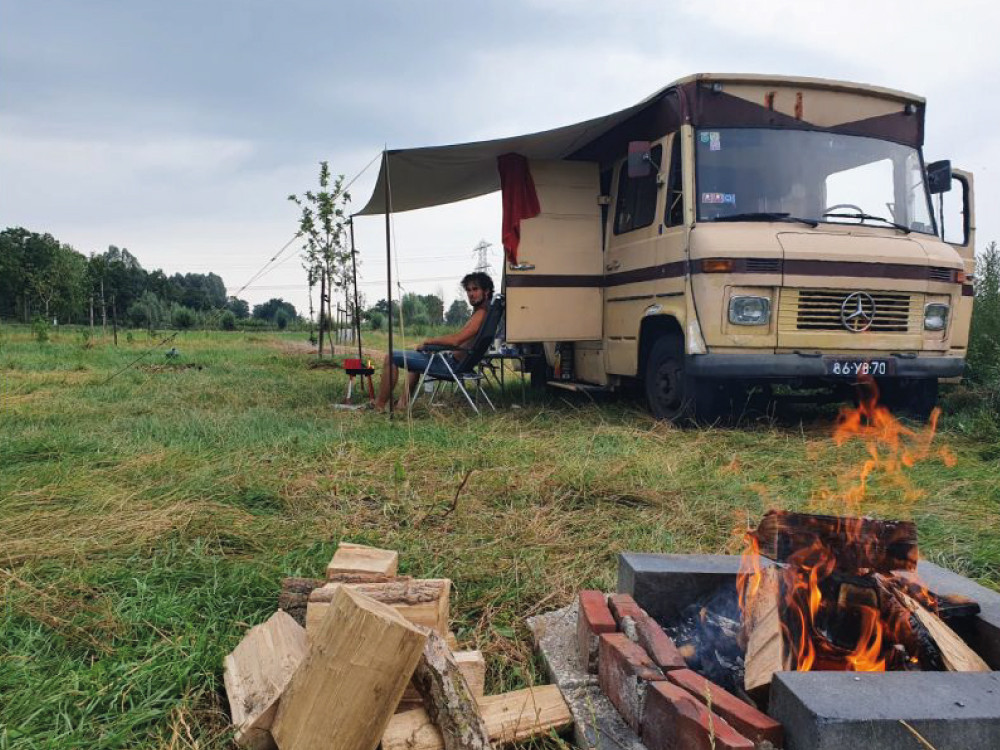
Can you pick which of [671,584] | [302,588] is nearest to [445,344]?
[302,588]

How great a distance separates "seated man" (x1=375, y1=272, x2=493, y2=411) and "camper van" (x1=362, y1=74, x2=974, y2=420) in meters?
1.30

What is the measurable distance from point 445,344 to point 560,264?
135 cm

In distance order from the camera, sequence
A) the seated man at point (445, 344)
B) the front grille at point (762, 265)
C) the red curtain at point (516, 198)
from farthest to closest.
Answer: the seated man at point (445, 344) → the red curtain at point (516, 198) → the front grille at point (762, 265)

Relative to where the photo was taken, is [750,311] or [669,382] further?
[669,382]

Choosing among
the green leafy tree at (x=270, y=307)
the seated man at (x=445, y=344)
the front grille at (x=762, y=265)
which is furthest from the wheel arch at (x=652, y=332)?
the green leafy tree at (x=270, y=307)

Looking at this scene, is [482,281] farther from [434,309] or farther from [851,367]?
[434,309]

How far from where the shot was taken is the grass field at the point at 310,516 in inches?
73.0

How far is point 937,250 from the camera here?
5348 millimetres

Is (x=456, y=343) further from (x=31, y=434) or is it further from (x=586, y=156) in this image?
(x=31, y=434)

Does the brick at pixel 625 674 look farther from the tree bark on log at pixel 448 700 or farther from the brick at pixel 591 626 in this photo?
the tree bark on log at pixel 448 700

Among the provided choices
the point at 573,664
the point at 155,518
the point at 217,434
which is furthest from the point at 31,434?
the point at 573,664

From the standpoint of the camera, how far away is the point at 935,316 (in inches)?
211

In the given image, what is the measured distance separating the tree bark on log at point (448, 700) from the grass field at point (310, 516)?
0.90ft

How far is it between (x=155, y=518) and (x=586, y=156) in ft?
17.3
